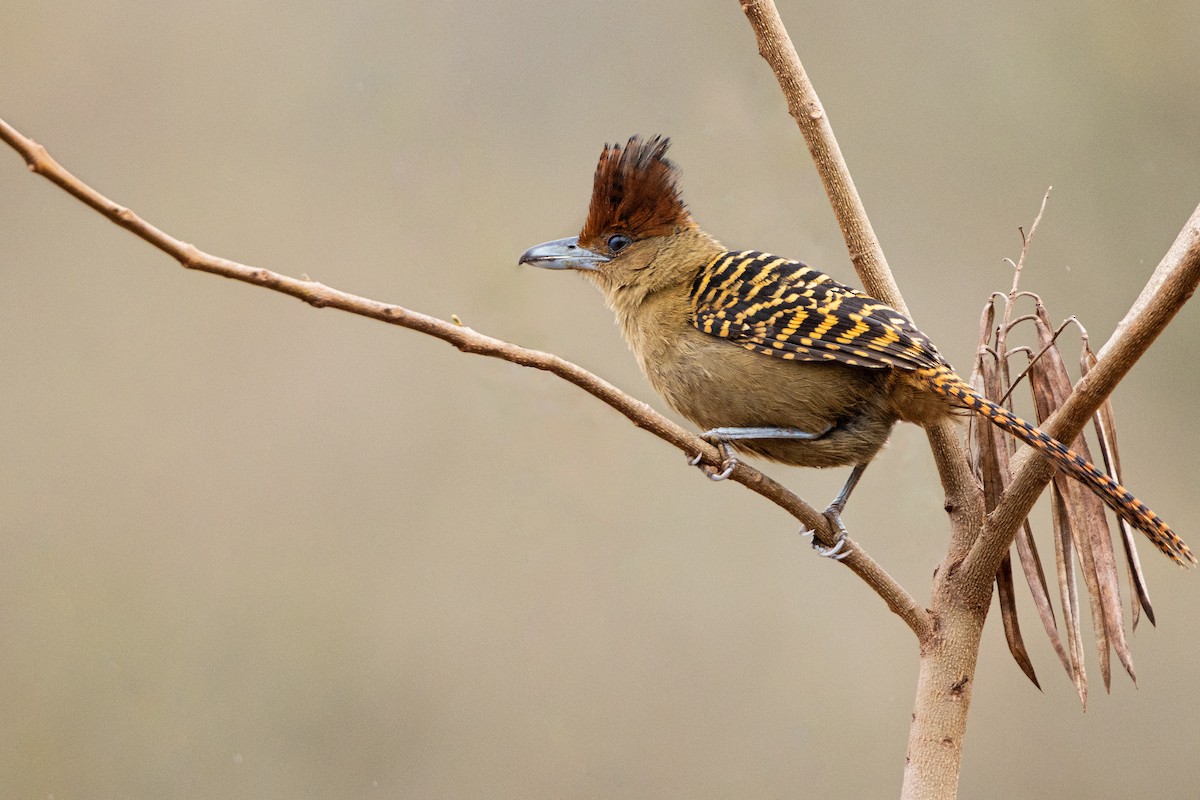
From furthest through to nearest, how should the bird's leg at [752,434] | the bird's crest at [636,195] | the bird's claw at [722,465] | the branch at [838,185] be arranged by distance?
the bird's crest at [636,195] → the bird's leg at [752,434] → the branch at [838,185] → the bird's claw at [722,465]

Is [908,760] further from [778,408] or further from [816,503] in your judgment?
[816,503]

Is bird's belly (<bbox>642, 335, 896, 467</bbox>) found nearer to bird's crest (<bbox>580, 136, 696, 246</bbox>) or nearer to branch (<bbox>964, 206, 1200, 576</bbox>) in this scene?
branch (<bbox>964, 206, 1200, 576</bbox>)

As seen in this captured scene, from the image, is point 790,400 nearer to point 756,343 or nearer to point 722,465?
point 756,343

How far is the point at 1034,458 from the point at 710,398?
2.23ft

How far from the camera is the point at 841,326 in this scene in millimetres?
2195

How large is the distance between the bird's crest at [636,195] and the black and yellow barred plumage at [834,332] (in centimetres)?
19

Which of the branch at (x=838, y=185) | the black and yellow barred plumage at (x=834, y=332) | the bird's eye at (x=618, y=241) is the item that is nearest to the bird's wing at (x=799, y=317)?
the black and yellow barred plumage at (x=834, y=332)

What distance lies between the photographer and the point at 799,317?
89.4 inches

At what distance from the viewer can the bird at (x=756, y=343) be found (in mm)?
2111

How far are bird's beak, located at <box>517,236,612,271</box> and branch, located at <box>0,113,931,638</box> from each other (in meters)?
0.87

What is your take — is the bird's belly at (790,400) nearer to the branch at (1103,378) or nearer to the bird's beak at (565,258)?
the branch at (1103,378)

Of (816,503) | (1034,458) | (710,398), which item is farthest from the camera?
(816,503)

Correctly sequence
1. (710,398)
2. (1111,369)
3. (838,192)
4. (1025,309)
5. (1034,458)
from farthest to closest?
(1025,309) → (710,398) → (838,192) → (1034,458) → (1111,369)

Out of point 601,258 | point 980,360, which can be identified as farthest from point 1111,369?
point 601,258
